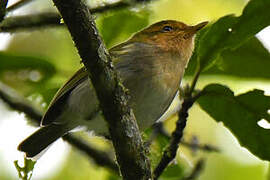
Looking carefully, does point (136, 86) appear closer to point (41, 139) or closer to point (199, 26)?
point (199, 26)

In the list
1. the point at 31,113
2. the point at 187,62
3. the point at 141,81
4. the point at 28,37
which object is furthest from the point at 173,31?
the point at 28,37

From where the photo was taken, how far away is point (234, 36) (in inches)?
137

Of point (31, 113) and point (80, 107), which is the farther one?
point (31, 113)

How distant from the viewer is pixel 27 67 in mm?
4465

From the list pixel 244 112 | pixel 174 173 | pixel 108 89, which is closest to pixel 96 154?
pixel 174 173

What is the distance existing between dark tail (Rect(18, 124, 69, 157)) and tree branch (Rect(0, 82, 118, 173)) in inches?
4.2

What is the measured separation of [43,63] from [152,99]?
3.18 feet

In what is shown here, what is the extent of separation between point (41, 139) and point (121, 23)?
120cm

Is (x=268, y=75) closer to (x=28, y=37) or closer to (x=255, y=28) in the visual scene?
(x=255, y=28)

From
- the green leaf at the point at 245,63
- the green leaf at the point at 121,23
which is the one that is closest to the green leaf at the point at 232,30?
the green leaf at the point at 245,63

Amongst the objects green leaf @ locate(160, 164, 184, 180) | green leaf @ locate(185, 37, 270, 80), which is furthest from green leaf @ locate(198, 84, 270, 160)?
green leaf @ locate(160, 164, 184, 180)

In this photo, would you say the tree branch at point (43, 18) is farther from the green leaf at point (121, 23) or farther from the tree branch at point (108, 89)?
the tree branch at point (108, 89)

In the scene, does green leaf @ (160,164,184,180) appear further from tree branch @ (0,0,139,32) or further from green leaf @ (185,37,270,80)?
tree branch @ (0,0,139,32)

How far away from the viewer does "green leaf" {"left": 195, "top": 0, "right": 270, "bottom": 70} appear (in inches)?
133
